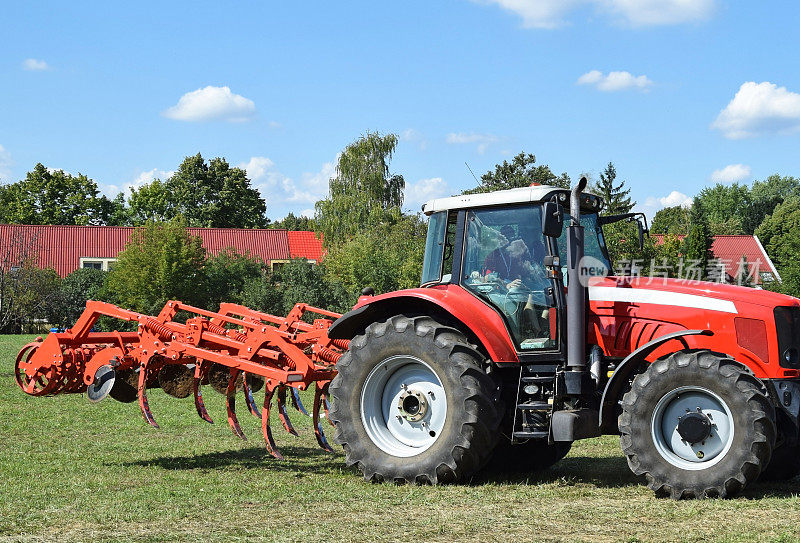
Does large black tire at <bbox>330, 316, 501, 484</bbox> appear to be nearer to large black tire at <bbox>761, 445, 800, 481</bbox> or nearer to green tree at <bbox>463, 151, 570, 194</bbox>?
large black tire at <bbox>761, 445, 800, 481</bbox>

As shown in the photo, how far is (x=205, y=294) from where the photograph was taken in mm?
46094

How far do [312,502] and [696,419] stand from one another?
9.91 feet

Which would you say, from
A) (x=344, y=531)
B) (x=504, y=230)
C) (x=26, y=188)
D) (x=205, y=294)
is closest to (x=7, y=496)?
(x=344, y=531)

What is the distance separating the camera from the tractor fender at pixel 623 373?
7336 mm

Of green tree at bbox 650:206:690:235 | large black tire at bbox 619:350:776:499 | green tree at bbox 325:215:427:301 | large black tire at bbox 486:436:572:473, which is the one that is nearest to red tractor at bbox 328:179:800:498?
large black tire at bbox 619:350:776:499

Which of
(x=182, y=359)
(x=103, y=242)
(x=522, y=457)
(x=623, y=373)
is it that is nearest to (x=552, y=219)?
(x=623, y=373)

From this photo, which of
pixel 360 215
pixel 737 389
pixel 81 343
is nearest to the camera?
pixel 737 389

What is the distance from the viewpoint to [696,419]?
7.00m

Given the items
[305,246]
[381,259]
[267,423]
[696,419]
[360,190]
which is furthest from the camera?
[305,246]

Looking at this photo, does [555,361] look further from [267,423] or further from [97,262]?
[97,262]

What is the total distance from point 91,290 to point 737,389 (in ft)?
155

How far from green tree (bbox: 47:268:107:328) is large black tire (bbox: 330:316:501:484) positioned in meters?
42.6

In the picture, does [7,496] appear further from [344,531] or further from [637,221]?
[637,221]

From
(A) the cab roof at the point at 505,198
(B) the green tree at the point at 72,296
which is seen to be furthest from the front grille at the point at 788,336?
(B) the green tree at the point at 72,296
